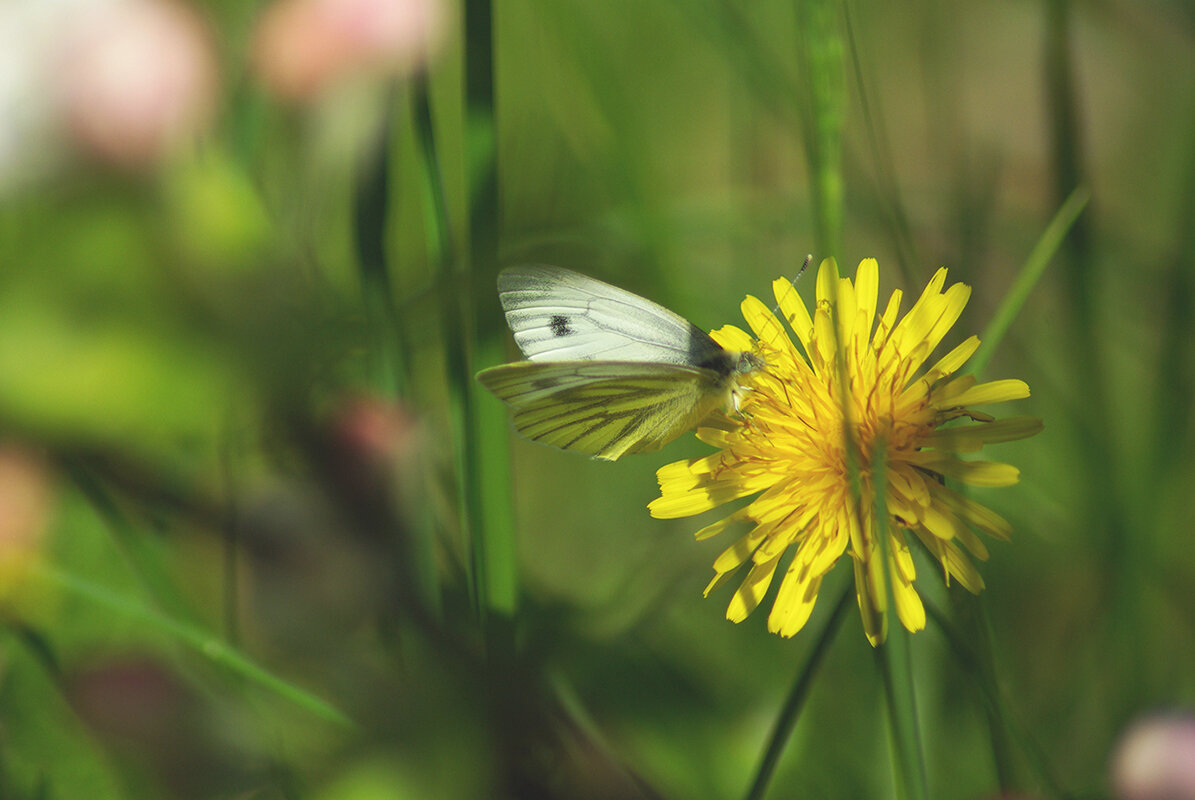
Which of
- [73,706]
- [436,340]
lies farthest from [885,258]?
[73,706]

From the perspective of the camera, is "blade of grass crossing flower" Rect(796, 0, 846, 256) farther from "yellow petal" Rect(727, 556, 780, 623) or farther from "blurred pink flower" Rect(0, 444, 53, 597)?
"blurred pink flower" Rect(0, 444, 53, 597)

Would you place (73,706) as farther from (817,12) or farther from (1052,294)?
(1052,294)

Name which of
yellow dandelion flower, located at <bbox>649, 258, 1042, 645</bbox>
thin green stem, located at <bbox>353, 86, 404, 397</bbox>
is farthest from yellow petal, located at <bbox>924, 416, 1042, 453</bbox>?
thin green stem, located at <bbox>353, 86, 404, 397</bbox>

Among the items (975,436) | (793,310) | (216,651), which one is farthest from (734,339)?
(216,651)

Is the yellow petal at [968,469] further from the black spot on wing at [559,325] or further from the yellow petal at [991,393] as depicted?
the black spot on wing at [559,325]

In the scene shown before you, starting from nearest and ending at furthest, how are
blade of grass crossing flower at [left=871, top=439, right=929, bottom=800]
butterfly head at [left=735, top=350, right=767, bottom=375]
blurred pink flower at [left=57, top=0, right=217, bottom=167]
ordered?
1. blade of grass crossing flower at [left=871, top=439, right=929, bottom=800]
2. butterfly head at [left=735, top=350, right=767, bottom=375]
3. blurred pink flower at [left=57, top=0, right=217, bottom=167]
